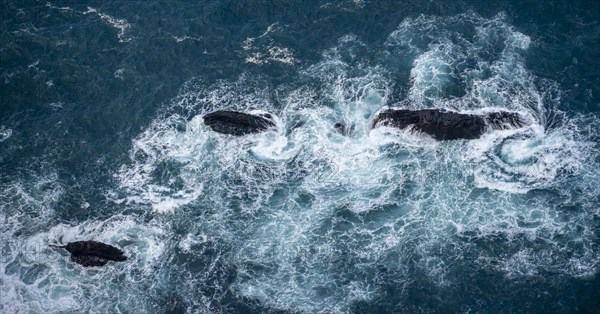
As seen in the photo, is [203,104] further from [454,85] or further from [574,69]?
[574,69]

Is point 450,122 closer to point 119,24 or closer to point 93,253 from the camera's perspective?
point 93,253

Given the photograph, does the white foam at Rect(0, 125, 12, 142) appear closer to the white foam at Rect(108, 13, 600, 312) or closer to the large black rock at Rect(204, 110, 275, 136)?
the white foam at Rect(108, 13, 600, 312)

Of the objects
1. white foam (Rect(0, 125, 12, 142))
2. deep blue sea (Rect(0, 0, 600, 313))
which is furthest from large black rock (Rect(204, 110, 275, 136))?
white foam (Rect(0, 125, 12, 142))

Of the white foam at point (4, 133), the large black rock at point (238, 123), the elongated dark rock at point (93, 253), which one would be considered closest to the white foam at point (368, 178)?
the large black rock at point (238, 123)

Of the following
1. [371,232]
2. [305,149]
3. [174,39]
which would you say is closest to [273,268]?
[371,232]

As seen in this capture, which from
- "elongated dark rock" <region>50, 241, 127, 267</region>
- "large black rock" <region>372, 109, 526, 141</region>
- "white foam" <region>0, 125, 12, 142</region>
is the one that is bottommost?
"elongated dark rock" <region>50, 241, 127, 267</region>
